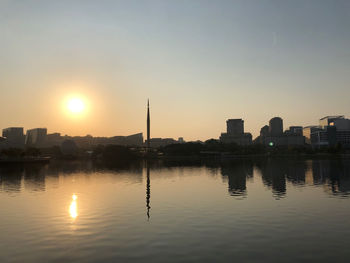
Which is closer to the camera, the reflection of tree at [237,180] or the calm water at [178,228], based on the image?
the calm water at [178,228]

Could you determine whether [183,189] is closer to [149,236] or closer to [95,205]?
[95,205]

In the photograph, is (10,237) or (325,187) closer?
(10,237)

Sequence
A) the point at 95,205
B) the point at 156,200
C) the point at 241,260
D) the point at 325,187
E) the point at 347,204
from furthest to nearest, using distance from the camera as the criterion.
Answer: the point at 325,187 < the point at 156,200 < the point at 95,205 < the point at 347,204 < the point at 241,260

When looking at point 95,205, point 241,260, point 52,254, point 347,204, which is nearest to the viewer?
point 241,260

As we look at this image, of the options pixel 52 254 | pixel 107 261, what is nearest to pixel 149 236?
pixel 107 261

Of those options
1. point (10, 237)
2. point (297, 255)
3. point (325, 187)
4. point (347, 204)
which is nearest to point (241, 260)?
point (297, 255)

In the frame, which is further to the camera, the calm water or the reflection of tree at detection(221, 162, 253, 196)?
the reflection of tree at detection(221, 162, 253, 196)

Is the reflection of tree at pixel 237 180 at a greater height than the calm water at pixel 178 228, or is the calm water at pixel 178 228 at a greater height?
the reflection of tree at pixel 237 180

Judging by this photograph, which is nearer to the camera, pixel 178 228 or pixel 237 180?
pixel 178 228

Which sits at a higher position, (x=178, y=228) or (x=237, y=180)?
(x=237, y=180)

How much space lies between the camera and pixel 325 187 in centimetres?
5597

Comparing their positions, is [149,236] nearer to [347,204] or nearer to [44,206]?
[44,206]

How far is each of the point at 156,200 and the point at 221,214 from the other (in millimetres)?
13249

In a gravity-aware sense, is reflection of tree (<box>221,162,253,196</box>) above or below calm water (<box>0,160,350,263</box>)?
above
